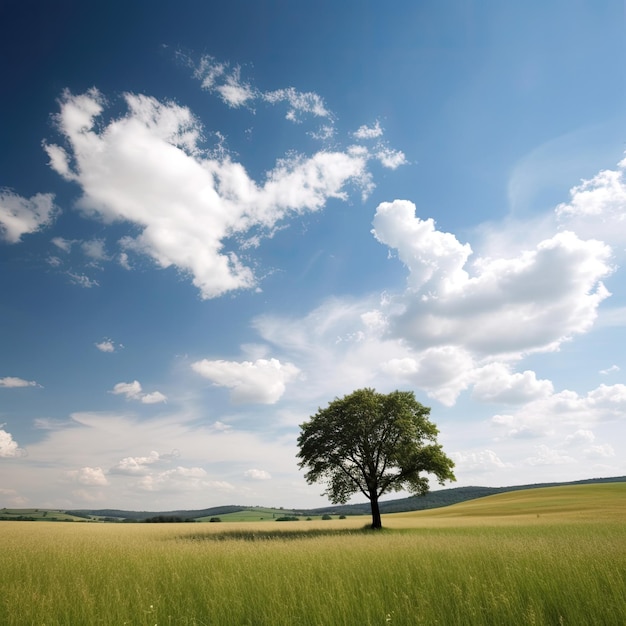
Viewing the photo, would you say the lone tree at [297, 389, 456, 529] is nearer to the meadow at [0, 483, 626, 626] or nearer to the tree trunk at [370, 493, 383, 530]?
the tree trunk at [370, 493, 383, 530]

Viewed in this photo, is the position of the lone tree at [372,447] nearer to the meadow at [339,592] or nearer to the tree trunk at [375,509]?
the tree trunk at [375,509]

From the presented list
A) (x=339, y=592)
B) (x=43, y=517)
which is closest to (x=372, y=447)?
(x=339, y=592)

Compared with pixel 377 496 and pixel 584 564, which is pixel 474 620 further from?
pixel 377 496

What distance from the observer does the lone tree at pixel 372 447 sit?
36438 mm

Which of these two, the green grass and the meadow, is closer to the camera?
the meadow

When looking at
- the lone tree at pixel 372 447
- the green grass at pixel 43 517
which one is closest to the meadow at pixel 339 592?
the lone tree at pixel 372 447

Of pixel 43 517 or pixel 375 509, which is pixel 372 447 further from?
pixel 43 517

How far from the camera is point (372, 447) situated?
37.1 m

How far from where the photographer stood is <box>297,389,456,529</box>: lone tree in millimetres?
36438

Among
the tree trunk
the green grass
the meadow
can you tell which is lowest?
the meadow

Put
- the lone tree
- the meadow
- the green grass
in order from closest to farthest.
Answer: the meadow
the lone tree
the green grass

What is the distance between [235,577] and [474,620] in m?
5.82

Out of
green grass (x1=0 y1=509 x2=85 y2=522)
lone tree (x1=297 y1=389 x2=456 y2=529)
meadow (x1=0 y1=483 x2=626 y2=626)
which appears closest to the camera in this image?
meadow (x1=0 y1=483 x2=626 y2=626)

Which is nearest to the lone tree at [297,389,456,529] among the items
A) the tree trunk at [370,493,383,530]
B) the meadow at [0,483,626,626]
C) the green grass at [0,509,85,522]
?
the tree trunk at [370,493,383,530]
